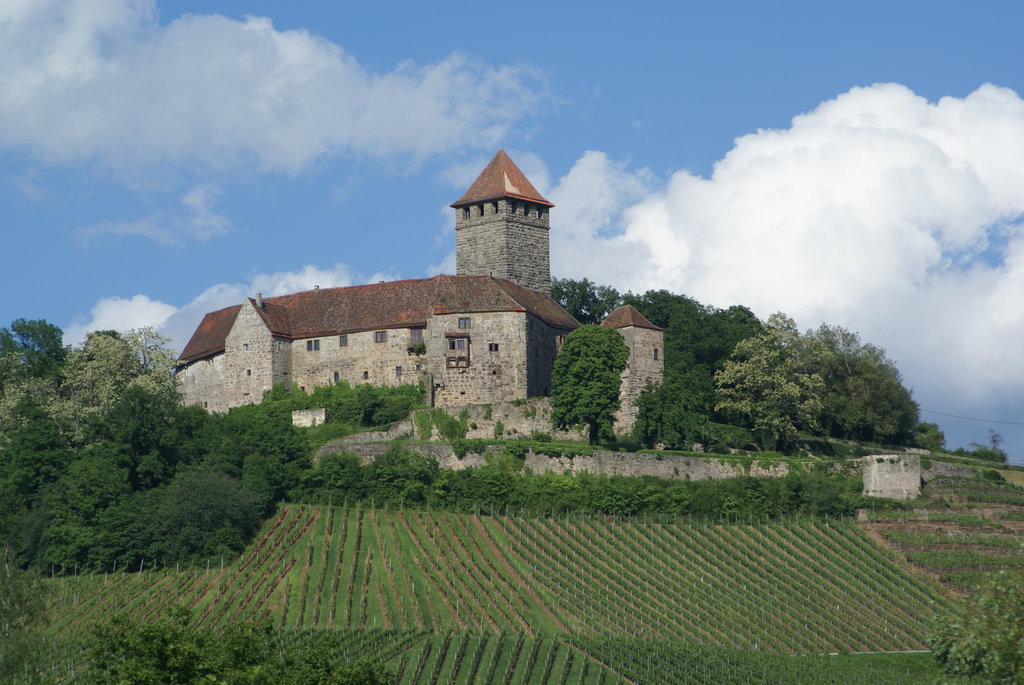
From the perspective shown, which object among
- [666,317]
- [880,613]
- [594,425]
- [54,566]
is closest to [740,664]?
[880,613]

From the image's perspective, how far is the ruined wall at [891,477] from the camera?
79.0 m

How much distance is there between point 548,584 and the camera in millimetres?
67812

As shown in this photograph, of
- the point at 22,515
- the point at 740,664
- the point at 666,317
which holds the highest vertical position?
the point at 666,317

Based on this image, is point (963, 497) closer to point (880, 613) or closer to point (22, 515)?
point (880, 613)

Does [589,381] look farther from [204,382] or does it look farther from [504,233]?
[204,382]

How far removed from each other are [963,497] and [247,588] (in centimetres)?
3280

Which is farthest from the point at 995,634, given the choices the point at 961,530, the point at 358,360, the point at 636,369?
the point at 358,360

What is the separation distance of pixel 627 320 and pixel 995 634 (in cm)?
4247

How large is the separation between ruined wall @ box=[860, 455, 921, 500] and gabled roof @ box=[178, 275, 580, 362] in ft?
59.9

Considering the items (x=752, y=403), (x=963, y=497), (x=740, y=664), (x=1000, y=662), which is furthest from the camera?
(x=752, y=403)

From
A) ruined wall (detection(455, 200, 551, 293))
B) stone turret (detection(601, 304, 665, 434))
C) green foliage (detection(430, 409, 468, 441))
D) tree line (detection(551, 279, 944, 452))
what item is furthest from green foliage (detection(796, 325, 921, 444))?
green foliage (detection(430, 409, 468, 441))

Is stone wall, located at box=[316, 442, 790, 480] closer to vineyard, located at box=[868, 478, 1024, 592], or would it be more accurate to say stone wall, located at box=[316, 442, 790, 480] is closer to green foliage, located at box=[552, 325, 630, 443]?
green foliage, located at box=[552, 325, 630, 443]

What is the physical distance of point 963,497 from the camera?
79.0 metres

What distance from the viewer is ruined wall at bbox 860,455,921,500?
79000mm
